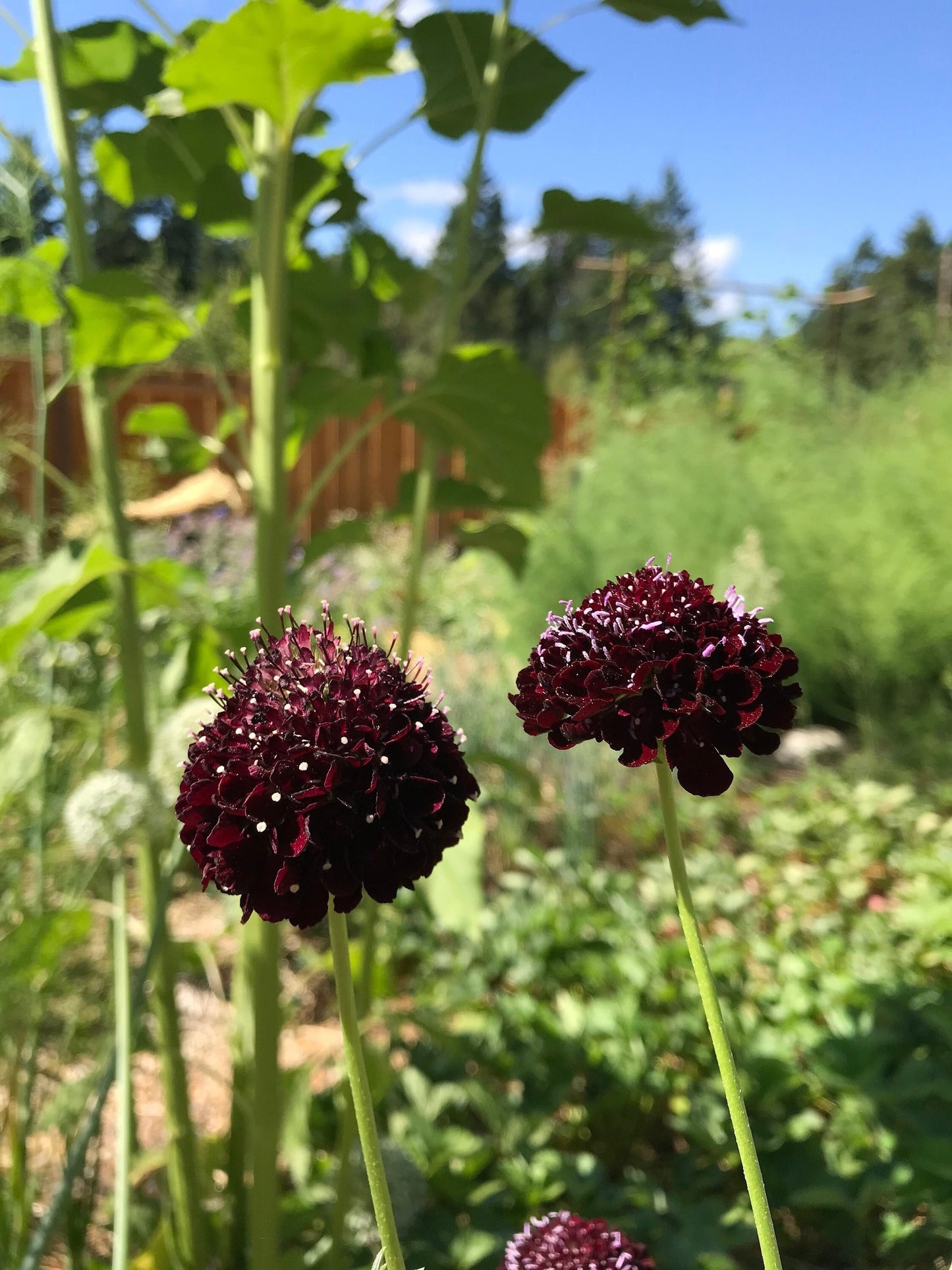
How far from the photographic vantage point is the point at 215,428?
716 cm

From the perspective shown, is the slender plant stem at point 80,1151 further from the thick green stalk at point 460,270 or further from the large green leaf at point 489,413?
Answer: the large green leaf at point 489,413

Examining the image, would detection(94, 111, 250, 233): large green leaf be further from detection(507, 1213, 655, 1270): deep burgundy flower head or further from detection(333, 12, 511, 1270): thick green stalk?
detection(507, 1213, 655, 1270): deep burgundy flower head

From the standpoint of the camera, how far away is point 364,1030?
1.47 meters

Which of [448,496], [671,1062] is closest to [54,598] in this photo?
[448,496]

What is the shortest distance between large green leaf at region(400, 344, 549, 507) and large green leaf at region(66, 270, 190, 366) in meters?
0.34

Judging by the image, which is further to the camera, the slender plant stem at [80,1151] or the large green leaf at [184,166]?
the large green leaf at [184,166]

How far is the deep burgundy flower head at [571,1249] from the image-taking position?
734 mm

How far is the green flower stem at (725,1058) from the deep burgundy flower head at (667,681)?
0.06 meters

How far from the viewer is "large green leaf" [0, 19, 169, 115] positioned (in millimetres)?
1274

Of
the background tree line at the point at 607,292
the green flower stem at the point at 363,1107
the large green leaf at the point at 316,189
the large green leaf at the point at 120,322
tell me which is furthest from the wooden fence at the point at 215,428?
the green flower stem at the point at 363,1107

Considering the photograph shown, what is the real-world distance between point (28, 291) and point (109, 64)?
444 mm

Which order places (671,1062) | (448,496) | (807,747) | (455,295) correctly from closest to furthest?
(455,295)
(448,496)
(671,1062)
(807,747)

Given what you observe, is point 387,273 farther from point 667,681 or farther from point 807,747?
point 807,747

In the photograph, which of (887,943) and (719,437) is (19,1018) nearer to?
(887,943)
